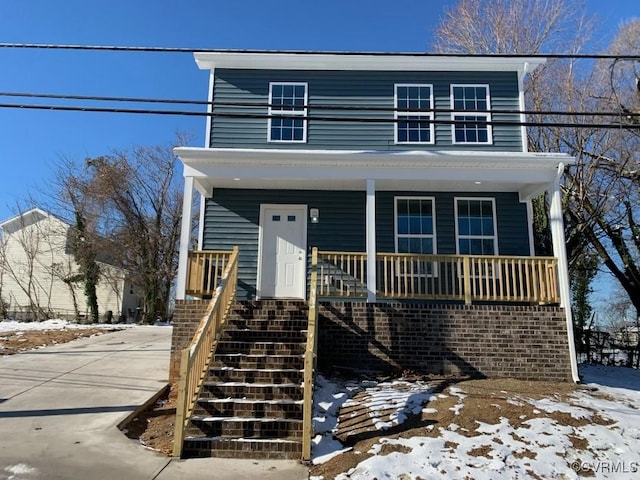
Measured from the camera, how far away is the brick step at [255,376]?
21.8 ft

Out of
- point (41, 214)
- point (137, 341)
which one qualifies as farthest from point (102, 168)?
point (137, 341)

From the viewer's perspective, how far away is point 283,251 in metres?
10.8

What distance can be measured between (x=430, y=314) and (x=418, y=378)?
4.07ft

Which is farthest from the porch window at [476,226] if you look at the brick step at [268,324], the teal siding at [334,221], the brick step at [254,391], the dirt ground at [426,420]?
the brick step at [254,391]

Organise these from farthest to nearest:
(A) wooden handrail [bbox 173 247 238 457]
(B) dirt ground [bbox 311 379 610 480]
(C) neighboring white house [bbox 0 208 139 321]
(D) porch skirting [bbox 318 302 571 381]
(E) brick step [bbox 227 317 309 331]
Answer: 1. (C) neighboring white house [bbox 0 208 139 321]
2. (D) porch skirting [bbox 318 302 571 381]
3. (E) brick step [bbox 227 317 309 331]
4. (A) wooden handrail [bbox 173 247 238 457]
5. (B) dirt ground [bbox 311 379 610 480]

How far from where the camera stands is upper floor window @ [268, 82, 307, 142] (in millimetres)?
11352

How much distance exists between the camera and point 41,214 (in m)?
25.6

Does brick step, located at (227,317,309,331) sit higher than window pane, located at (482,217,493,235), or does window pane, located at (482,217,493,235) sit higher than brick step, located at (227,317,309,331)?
window pane, located at (482,217,493,235)

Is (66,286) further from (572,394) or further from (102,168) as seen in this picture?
(572,394)

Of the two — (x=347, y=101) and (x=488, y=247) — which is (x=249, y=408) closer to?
(x=488, y=247)

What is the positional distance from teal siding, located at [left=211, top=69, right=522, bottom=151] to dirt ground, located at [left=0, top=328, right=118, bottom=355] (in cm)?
670

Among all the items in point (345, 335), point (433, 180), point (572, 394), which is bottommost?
point (572, 394)

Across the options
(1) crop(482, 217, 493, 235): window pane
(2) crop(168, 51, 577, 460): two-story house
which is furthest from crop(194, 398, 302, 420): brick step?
(1) crop(482, 217, 493, 235): window pane

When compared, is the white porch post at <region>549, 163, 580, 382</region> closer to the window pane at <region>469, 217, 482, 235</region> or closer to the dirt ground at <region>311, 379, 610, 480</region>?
the dirt ground at <region>311, 379, 610, 480</region>
